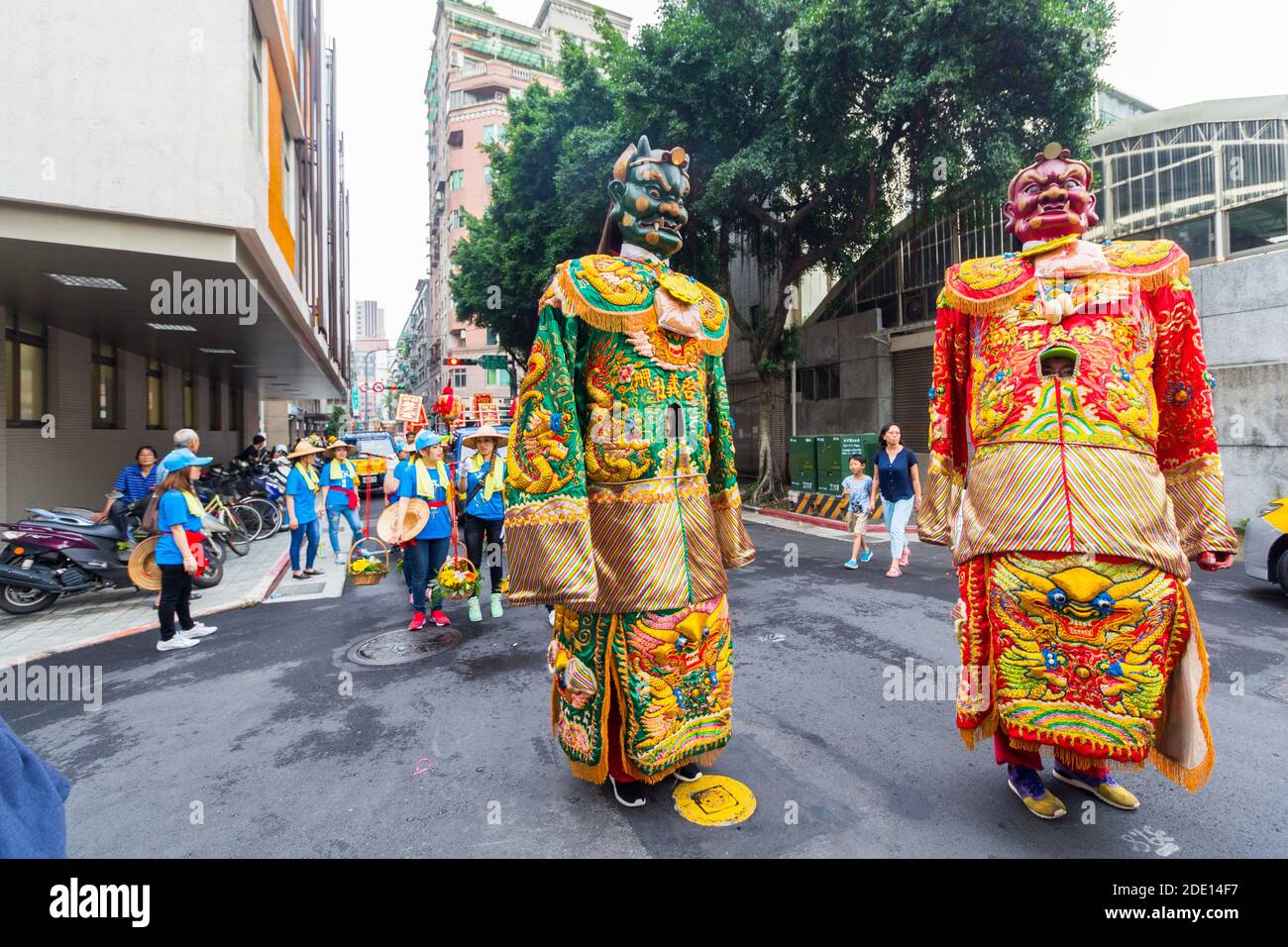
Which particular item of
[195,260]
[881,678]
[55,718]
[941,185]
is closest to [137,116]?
[195,260]

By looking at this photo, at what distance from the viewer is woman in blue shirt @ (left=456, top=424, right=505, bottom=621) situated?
669 cm

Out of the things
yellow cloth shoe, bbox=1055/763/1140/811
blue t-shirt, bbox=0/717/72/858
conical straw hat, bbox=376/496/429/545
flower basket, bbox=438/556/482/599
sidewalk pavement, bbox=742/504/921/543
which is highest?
conical straw hat, bbox=376/496/429/545

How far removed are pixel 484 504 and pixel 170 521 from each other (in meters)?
2.60

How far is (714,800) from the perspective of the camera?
2893 mm

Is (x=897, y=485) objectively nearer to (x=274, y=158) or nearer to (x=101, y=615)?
(x=101, y=615)

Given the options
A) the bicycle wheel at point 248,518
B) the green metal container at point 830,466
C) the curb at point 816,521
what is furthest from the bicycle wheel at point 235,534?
the green metal container at point 830,466

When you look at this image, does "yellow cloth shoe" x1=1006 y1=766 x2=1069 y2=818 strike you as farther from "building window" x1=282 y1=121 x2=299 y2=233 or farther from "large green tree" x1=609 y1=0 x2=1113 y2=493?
"building window" x1=282 y1=121 x2=299 y2=233

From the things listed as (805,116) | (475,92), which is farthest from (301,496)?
(475,92)

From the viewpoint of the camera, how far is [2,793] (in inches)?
45.7

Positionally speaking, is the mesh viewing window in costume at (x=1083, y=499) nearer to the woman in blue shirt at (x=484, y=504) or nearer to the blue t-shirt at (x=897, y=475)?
the woman in blue shirt at (x=484, y=504)

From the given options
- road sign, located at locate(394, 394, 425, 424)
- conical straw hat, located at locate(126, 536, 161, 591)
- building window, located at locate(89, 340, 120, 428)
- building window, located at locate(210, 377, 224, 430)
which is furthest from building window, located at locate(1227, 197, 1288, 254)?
building window, located at locate(210, 377, 224, 430)

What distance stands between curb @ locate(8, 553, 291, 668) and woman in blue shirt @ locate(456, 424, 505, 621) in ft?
8.27

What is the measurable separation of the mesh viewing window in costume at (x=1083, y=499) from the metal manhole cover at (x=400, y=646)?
400cm

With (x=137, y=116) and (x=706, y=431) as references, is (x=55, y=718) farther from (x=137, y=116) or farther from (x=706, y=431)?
(x=137, y=116)
